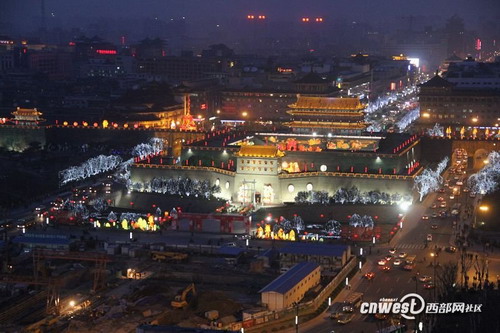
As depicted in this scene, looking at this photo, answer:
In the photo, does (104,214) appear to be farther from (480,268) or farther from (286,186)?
(480,268)

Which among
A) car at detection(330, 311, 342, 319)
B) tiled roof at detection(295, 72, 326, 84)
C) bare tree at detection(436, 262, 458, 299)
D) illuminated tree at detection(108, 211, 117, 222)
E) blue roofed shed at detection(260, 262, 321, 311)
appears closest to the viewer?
car at detection(330, 311, 342, 319)

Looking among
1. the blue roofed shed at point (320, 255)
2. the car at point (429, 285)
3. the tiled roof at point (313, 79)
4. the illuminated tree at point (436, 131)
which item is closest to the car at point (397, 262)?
the blue roofed shed at point (320, 255)

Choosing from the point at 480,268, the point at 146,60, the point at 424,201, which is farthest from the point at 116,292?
the point at 146,60

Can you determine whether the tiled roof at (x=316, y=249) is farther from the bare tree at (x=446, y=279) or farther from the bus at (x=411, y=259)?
the bare tree at (x=446, y=279)

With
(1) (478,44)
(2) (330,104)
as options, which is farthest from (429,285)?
(1) (478,44)

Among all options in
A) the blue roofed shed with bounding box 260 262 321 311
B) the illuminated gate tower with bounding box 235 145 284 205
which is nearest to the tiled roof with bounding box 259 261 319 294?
the blue roofed shed with bounding box 260 262 321 311

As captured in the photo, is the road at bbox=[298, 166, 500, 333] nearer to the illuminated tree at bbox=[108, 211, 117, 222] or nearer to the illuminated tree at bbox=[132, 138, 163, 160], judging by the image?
the illuminated tree at bbox=[108, 211, 117, 222]

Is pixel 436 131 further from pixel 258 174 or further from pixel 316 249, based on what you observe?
pixel 316 249
